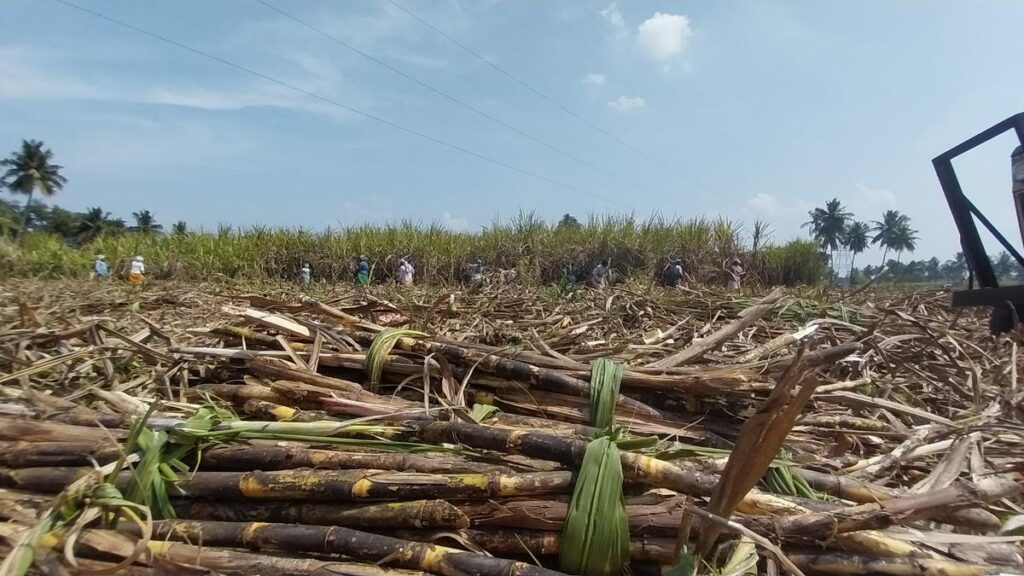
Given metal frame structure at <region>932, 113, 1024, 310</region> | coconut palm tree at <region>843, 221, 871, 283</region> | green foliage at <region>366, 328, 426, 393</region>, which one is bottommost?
green foliage at <region>366, 328, 426, 393</region>

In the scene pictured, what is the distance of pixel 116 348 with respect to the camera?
286cm

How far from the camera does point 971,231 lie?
4320 mm

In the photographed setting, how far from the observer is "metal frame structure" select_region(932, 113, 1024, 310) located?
403 centimetres

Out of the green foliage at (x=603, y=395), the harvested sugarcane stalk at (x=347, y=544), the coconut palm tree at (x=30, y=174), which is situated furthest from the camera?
the coconut palm tree at (x=30, y=174)

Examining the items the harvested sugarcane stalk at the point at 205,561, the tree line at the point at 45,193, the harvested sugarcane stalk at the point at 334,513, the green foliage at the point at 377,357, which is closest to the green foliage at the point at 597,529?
→ the harvested sugarcane stalk at the point at 334,513

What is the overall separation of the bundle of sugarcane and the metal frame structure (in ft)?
6.69

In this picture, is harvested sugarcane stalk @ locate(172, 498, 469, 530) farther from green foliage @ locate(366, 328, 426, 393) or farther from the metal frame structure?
the metal frame structure

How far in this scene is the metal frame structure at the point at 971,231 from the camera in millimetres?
4031

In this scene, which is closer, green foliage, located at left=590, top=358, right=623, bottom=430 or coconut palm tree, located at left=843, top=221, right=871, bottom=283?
green foliage, located at left=590, top=358, right=623, bottom=430

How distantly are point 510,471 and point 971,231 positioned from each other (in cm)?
435

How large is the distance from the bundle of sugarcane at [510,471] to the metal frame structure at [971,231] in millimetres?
2039

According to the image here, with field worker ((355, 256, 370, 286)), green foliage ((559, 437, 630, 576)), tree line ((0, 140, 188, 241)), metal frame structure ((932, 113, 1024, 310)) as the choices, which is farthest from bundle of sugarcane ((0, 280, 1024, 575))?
tree line ((0, 140, 188, 241))

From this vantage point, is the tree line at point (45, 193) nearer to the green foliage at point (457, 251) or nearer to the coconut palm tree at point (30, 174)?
the coconut palm tree at point (30, 174)

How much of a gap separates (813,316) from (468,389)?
11.5 ft
